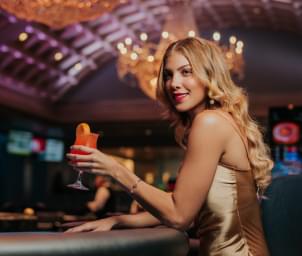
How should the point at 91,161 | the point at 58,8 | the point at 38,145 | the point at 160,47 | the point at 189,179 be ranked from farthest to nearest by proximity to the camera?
the point at 38,145 → the point at 160,47 → the point at 58,8 → the point at 189,179 → the point at 91,161

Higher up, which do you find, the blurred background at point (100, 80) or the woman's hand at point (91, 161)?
the blurred background at point (100, 80)

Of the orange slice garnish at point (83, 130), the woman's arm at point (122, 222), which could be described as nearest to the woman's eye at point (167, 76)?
the orange slice garnish at point (83, 130)

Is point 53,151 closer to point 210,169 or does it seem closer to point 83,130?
point 83,130

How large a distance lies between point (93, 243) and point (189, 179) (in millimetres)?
521

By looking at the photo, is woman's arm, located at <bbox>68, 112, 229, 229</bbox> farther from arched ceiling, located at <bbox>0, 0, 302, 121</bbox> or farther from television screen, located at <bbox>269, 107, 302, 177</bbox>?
arched ceiling, located at <bbox>0, 0, 302, 121</bbox>

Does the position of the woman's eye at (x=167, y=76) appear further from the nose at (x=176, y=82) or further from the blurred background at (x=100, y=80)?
the blurred background at (x=100, y=80)

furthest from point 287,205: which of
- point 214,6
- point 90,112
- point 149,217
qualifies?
point 90,112

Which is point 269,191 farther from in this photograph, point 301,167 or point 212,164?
point 301,167

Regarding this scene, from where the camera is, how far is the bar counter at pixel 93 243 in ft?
3.36

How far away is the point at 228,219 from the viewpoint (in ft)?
5.47

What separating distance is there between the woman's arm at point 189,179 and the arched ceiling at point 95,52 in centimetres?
1255

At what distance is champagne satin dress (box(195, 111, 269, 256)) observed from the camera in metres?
1.66

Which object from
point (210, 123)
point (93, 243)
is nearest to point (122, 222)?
point (210, 123)

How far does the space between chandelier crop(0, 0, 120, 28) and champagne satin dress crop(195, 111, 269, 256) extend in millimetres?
5182
